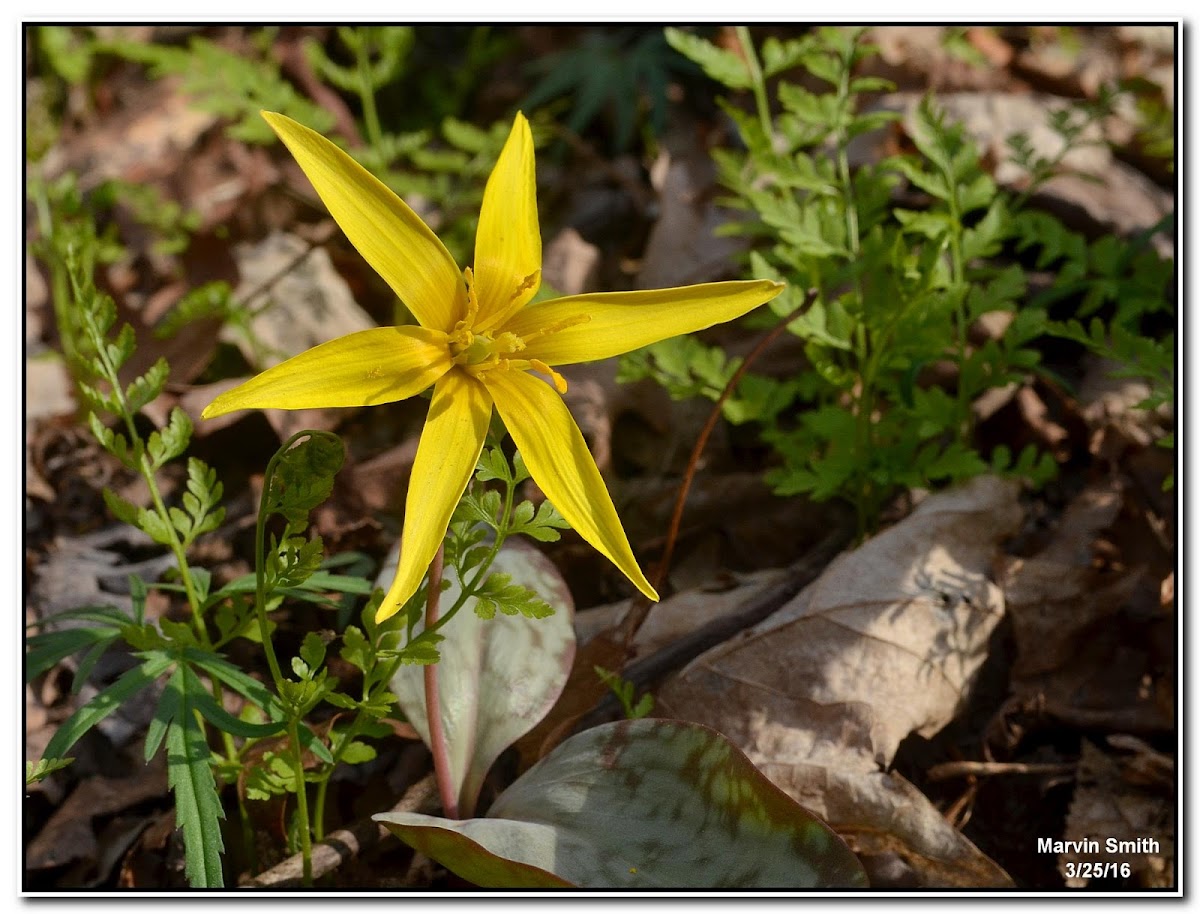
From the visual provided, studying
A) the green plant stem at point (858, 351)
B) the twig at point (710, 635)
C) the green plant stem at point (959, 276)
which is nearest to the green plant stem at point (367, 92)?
the green plant stem at point (858, 351)

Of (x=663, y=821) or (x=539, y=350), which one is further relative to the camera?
(x=663, y=821)


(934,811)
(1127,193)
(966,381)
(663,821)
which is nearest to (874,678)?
(934,811)

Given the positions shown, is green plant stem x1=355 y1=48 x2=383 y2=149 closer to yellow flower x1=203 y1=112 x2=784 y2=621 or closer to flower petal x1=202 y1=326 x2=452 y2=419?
yellow flower x1=203 y1=112 x2=784 y2=621

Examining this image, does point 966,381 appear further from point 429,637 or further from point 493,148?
point 493,148

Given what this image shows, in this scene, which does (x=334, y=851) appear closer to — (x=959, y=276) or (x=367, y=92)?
(x=959, y=276)

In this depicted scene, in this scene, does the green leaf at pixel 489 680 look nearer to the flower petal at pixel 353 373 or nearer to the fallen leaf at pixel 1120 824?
the flower petal at pixel 353 373

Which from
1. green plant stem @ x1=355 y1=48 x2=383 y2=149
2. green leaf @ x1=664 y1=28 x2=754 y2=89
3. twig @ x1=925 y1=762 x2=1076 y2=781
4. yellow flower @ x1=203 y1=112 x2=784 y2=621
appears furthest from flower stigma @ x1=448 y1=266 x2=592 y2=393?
green plant stem @ x1=355 y1=48 x2=383 y2=149
